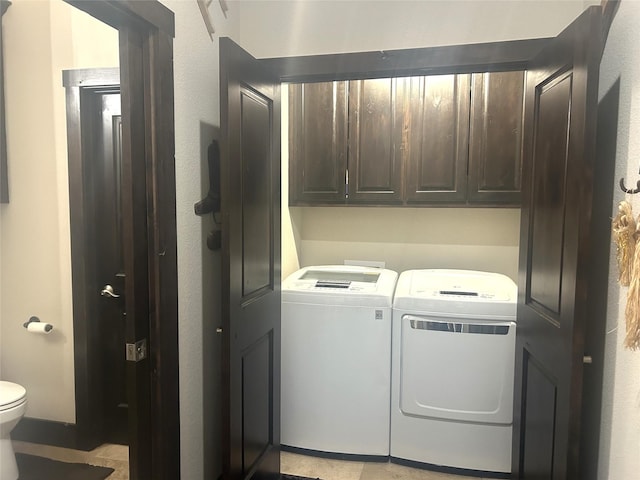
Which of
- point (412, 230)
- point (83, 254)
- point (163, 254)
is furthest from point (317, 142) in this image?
point (163, 254)

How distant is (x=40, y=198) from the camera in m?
2.28

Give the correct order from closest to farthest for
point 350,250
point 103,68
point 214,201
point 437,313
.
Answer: point 214,201
point 103,68
point 437,313
point 350,250

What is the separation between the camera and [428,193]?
2.81 metres

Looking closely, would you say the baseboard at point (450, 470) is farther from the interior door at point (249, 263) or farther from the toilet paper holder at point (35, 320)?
the toilet paper holder at point (35, 320)

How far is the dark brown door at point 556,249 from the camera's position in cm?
129

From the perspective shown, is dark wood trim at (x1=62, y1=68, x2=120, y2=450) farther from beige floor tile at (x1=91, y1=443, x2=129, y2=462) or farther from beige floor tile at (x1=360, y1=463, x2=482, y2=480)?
beige floor tile at (x1=360, y1=463, x2=482, y2=480)

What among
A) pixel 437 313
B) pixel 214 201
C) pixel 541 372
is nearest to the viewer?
pixel 541 372

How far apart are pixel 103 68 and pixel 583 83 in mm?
2097

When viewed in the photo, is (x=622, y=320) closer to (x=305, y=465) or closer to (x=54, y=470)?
(x=305, y=465)

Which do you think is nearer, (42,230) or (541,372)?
(541,372)

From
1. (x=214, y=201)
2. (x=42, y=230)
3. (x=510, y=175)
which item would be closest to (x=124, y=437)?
(x=42, y=230)

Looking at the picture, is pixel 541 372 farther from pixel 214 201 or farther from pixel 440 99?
pixel 440 99

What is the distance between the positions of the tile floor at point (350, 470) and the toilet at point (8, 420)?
1.30 metres

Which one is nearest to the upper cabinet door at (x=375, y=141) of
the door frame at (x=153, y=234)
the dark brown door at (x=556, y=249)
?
the dark brown door at (x=556, y=249)
